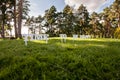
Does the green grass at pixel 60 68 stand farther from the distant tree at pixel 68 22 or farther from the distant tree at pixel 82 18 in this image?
the distant tree at pixel 82 18

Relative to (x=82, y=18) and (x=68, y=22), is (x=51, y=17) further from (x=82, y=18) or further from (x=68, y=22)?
(x=82, y=18)

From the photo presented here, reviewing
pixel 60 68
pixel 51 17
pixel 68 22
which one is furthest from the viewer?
pixel 51 17

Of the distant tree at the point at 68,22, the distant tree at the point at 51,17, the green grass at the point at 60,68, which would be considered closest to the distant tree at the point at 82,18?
the distant tree at the point at 68,22

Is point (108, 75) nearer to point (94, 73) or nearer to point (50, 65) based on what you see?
point (94, 73)

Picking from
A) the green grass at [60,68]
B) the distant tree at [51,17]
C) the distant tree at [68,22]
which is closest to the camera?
the green grass at [60,68]

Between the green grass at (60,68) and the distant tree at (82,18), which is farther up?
the distant tree at (82,18)

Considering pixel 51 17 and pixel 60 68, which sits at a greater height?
pixel 51 17

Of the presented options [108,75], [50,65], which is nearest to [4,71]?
[50,65]

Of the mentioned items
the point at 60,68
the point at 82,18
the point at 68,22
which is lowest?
the point at 60,68

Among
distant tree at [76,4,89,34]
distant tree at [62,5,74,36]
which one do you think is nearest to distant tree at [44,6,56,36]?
distant tree at [62,5,74,36]

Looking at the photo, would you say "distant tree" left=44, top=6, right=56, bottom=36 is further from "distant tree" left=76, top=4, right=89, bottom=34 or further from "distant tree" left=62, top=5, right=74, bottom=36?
"distant tree" left=76, top=4, right=89, bottom=34

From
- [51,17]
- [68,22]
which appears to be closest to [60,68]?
[68,22]

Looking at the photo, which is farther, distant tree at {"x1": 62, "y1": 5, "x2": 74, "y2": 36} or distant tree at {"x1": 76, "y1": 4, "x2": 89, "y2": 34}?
distant tree at {"x1": 76, "y1": 4, "x2": 89, "y2": 34}

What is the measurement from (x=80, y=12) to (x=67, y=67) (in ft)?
162
